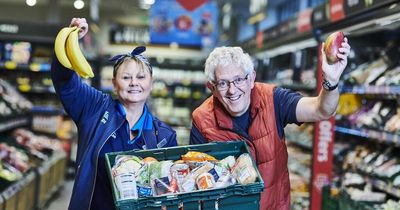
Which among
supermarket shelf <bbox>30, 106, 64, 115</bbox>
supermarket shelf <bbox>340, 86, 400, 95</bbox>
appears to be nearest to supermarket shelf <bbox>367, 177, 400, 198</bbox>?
supermarket shelf <bbox>340, 86, 400, 95</bbox>

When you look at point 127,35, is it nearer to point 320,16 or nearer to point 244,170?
point 320,16

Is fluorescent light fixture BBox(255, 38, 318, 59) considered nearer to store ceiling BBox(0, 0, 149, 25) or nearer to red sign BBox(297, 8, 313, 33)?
red sign BBox(297, 8, 313, 33)

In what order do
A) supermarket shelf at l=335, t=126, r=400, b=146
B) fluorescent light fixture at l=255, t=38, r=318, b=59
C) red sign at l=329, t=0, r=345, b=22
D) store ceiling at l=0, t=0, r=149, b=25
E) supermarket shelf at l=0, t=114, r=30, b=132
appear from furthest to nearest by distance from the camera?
1. store ceiling at l=0, t=0, r=149, b=25
2. fluorescent light fixture at l=255, t=38, r=318, b=59
3. supermarket shelf at l=0, t=114, r=30, b=132
4. red sign at l=329, t=0, r=345, b=22
5. supermarket shelf at l=335, t=126, r=400, b=146

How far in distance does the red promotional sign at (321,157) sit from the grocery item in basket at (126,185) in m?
2.97

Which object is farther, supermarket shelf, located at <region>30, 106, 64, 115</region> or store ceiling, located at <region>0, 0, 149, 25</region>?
store ceiling, located at <region>0, 0, 149, 25</region>

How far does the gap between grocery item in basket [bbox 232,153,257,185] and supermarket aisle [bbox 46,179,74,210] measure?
522cm

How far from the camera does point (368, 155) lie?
15.7 feet

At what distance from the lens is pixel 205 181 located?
76.9 inches

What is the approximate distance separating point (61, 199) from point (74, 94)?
5517 millimetres

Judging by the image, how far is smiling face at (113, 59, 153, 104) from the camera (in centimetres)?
236

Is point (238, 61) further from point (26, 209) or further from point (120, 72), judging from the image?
point (26, 209)

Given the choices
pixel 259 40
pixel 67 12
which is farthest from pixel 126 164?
pixel 67 12

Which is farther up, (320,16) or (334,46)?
(320,16)

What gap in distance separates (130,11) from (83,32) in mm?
16312
